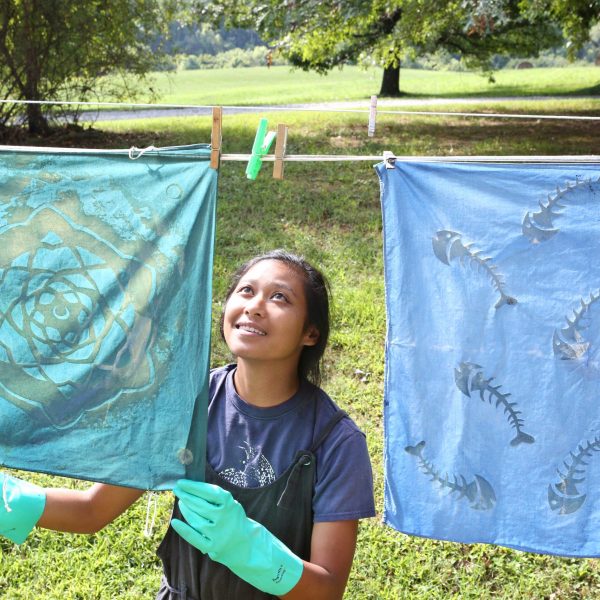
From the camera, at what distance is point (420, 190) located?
2.18 metres

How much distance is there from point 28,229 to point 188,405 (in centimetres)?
66

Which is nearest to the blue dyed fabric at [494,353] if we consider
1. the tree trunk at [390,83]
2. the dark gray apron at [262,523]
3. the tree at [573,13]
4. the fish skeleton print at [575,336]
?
the fish skeleton print at [575,336]

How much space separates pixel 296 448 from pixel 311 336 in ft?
0.97

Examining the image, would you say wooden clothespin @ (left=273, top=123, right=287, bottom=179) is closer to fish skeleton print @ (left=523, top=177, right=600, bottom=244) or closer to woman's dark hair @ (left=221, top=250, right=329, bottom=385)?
woman's dark hair @ (left=221, top=250, right=329, bottom=385)

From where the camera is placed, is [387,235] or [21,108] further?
[21,108]

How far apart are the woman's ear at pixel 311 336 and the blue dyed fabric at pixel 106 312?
0.25 meters

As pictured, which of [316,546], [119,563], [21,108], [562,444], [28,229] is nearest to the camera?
[316,546]

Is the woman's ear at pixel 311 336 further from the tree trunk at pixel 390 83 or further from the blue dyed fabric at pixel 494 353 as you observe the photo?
the tree trunk at pixel 390 83

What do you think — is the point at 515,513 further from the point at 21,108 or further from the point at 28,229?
the point at 21,108

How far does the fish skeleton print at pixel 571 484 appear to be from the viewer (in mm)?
2150

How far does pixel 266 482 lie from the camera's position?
2.00 meters

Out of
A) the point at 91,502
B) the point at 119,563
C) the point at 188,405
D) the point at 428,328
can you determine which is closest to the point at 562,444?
the point at 428,328

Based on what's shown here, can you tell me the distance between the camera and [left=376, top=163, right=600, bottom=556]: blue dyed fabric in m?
2.14

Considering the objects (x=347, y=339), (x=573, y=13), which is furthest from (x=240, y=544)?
(x=573, y=13)
